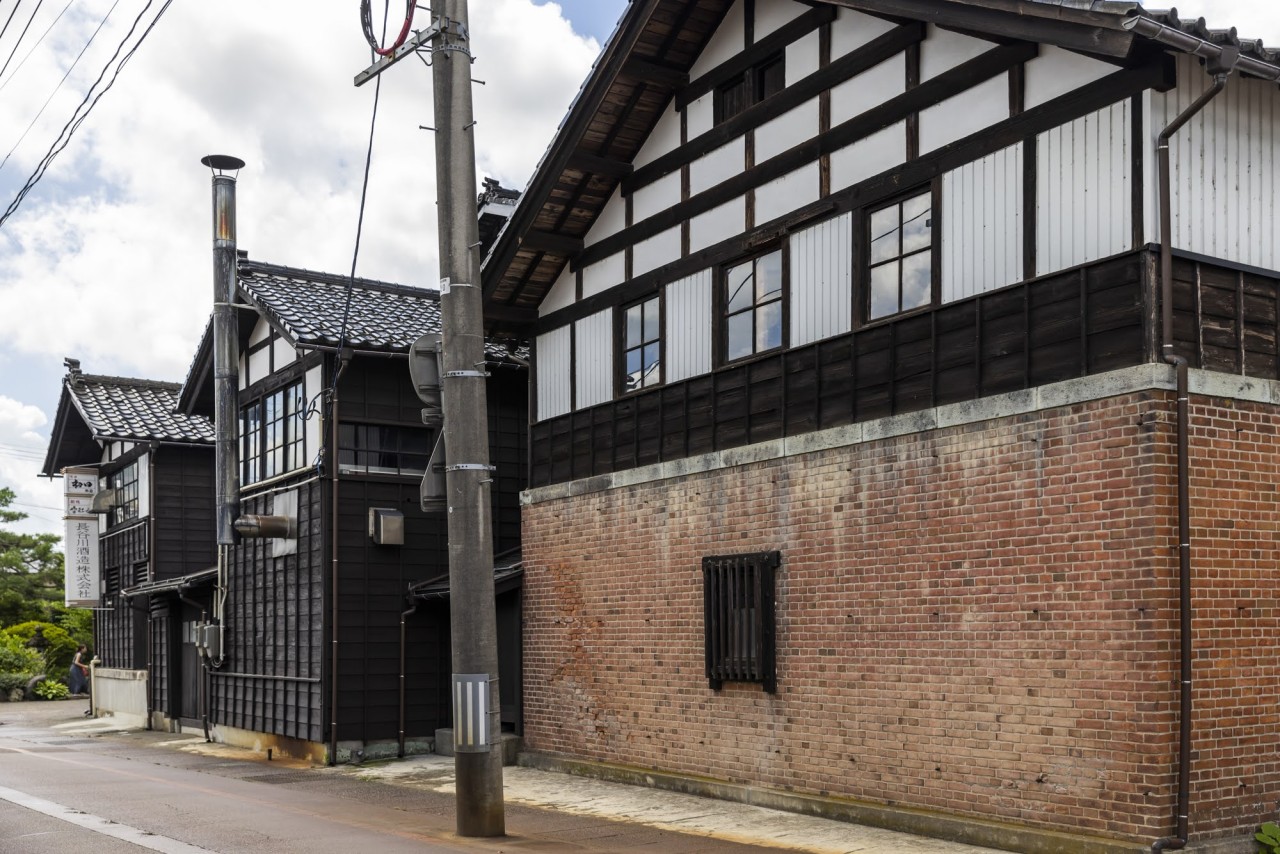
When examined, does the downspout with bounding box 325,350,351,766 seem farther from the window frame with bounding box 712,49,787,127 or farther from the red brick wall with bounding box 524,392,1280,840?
the window frame with bounding box 712,49,787,127

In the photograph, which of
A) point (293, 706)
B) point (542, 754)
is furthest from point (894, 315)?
point (293, 706)

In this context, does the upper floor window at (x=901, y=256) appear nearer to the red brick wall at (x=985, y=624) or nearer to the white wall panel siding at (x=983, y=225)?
the white wall panel siding at (x=983, y=225)

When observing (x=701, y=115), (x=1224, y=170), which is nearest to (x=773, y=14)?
(x=701, y=115)

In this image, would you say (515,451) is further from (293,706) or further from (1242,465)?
(1242,465)

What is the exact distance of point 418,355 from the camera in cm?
1209

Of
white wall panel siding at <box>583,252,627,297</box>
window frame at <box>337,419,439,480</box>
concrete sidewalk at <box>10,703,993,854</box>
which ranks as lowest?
concrete sidewalk at <box>10,703,993,854</box>

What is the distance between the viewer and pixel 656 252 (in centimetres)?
1589

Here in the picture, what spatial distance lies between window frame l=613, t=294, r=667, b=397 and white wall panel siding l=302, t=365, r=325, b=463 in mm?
6071

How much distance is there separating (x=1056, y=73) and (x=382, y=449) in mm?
12893

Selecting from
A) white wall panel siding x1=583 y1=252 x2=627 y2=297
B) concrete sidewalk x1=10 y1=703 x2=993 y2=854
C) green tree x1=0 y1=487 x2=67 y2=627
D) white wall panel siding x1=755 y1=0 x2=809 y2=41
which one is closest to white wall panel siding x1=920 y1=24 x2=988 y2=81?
white wall panel siding x1=755 y1=0 x2=809 y2=41

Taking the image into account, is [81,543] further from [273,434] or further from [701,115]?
[701,115]

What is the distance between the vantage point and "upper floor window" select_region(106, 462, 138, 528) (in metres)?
30.6

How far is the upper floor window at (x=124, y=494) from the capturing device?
30.6 meters

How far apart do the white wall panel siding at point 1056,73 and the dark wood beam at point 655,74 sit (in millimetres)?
5295
